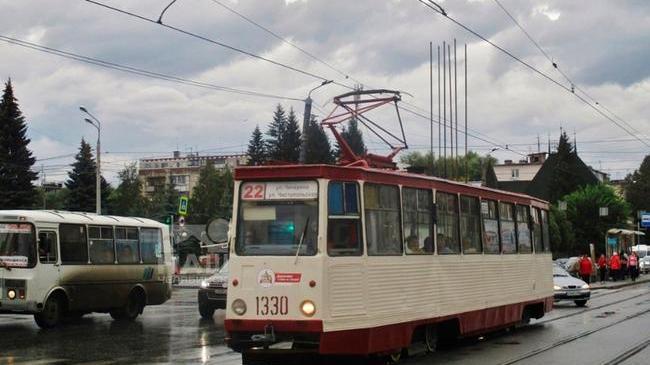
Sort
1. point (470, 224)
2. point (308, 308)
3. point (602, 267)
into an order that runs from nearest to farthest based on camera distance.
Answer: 1. point (308, 308)
2. point (470, 224)
3. point (602, 267)

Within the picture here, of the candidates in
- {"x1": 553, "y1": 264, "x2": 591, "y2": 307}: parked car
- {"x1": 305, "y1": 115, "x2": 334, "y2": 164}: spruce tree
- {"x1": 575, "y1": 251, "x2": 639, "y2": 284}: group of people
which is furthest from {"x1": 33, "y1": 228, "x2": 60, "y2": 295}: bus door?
{"x1": 305, "y1": 115, "x2": 334, "y2": 164}: spruce tree

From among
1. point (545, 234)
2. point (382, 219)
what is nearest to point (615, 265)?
point (545, 234)

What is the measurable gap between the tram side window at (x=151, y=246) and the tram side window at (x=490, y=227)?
33.1ft

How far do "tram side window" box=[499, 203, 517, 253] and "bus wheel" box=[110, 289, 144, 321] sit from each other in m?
9.96

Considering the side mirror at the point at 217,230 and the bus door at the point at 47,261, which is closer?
the bus door at the point at 47,261

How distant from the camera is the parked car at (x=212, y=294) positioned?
68.7ft

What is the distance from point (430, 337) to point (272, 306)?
355cm

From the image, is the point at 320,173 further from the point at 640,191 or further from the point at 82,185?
the point at 640,191

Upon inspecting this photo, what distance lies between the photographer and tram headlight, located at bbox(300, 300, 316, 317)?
10.5 meters

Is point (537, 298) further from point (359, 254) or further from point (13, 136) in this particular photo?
point (13, 136)

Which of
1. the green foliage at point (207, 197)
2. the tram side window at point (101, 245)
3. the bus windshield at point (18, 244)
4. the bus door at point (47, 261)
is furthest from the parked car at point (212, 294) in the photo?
the green foliage at point (207, 197)

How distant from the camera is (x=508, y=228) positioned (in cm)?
1666

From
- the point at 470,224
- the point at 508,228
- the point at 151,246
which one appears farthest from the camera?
the point at 151,246

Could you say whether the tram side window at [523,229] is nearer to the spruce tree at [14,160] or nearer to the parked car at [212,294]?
the parked car at [212,294]
